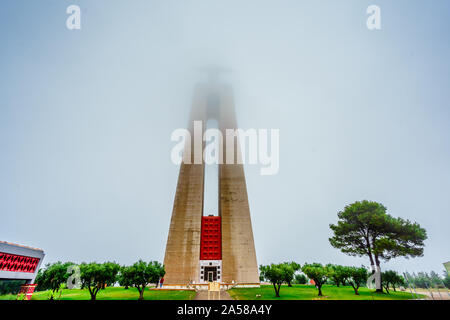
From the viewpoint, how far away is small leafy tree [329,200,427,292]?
2465cm

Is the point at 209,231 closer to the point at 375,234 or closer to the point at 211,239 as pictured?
the point at 211,239

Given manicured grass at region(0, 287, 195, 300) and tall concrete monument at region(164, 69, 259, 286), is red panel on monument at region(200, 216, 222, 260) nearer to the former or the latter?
tall concrete monument at region(164, 69, 259, 286)

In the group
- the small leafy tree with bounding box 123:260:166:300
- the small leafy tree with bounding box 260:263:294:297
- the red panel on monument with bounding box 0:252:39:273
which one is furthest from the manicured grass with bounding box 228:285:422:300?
the red panel on monument with bounding box 0:252:39:273

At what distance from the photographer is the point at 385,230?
25.8 meters

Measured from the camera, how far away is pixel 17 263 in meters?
19.3

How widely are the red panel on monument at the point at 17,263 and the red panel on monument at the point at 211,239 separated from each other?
23152 millimetres

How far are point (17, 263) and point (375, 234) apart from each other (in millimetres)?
37797

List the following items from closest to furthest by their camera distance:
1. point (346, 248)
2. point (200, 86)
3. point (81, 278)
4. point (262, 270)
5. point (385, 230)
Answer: point (81, 278) → point (262, 270) → point (385, 230) → point (346, 248) → point (200, 86)

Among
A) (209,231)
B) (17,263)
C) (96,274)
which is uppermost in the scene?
(209,231)

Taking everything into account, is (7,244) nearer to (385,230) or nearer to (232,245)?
(232,245)

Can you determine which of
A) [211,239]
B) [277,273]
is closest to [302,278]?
[211,239]

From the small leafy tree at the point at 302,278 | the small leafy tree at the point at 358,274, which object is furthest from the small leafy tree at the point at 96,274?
the small leafy tree at the point at 302,278
